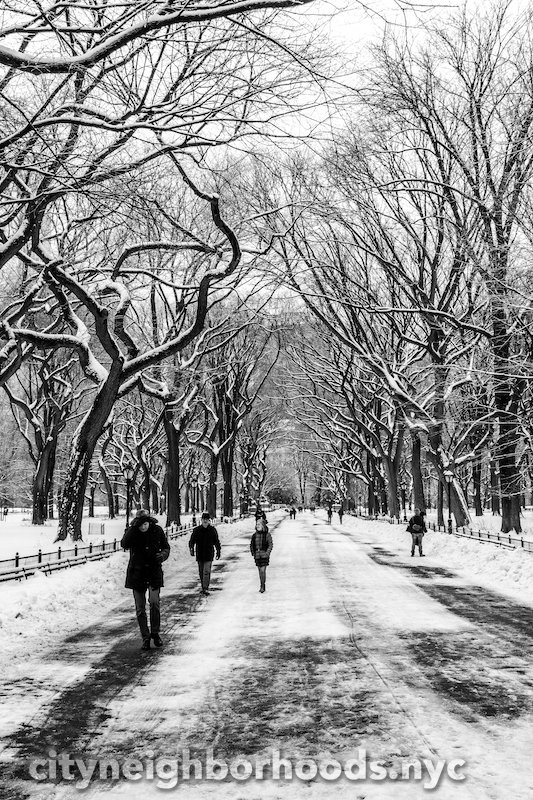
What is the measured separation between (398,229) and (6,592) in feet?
67.8

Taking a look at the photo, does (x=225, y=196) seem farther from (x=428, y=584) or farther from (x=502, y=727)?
(x=502, y=727)

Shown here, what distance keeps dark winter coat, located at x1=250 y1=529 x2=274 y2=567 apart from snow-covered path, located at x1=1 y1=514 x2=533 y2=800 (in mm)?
1812

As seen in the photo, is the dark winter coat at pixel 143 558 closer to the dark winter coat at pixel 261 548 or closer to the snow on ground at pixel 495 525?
the dark winter coat at pixel 261 548

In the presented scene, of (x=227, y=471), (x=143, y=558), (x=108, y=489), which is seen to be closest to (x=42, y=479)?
(x=227, y=471)

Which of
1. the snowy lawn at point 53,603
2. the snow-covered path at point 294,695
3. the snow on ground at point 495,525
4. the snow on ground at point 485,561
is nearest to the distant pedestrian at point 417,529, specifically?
the snow on ground at point 485,561

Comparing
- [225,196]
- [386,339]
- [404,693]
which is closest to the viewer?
[404,693]

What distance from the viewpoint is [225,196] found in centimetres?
2514

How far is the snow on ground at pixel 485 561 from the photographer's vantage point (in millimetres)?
14955

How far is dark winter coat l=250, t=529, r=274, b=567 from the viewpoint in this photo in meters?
14.1

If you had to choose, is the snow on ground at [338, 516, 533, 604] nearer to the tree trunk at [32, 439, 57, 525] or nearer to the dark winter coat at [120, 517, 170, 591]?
the dark winter coat at [120, 517, 170, 591]

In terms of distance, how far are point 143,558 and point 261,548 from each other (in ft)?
18.6

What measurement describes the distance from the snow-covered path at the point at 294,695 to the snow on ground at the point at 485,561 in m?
2.83

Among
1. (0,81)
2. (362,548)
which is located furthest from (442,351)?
(0,81)

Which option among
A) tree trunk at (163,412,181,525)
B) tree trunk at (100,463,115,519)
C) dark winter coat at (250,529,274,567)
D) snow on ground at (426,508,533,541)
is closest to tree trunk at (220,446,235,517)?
tree trunk at (100,463,115,519)
